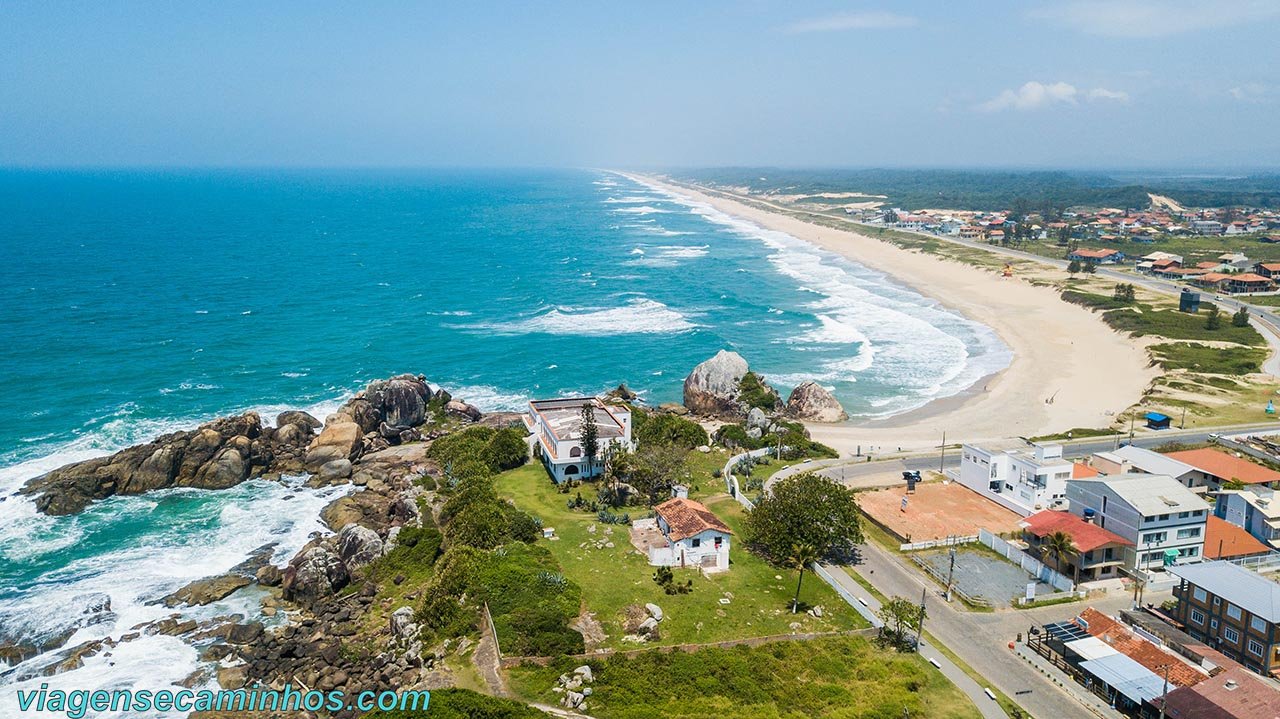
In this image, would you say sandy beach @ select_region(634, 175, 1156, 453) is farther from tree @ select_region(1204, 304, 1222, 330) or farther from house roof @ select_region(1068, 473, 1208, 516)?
house roof @ select_region(1068, 473, 1208, 516)

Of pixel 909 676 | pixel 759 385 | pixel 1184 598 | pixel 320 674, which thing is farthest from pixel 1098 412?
pixel 320 674

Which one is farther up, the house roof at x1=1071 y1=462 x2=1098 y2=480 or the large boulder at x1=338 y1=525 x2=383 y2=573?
the house roof at x1=1071 y1=462 x2=1098 y2=480

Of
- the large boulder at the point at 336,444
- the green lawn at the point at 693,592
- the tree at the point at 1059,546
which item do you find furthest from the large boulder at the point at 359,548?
the tree at the point at 1059,546

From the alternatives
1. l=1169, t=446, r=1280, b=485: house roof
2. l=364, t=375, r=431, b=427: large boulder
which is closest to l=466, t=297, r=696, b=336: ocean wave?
l=364, t=375, r=431, b=427: large boulder

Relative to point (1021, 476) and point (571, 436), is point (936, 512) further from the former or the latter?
→ point (571, 436)

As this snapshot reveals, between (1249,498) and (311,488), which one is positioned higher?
(1249,498)

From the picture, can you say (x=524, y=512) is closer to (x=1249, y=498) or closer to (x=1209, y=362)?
(x=1249, y=498)

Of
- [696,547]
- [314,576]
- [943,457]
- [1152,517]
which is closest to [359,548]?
[314,576]

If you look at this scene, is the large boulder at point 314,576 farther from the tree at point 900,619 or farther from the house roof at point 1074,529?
the house roof at point 1074,529
